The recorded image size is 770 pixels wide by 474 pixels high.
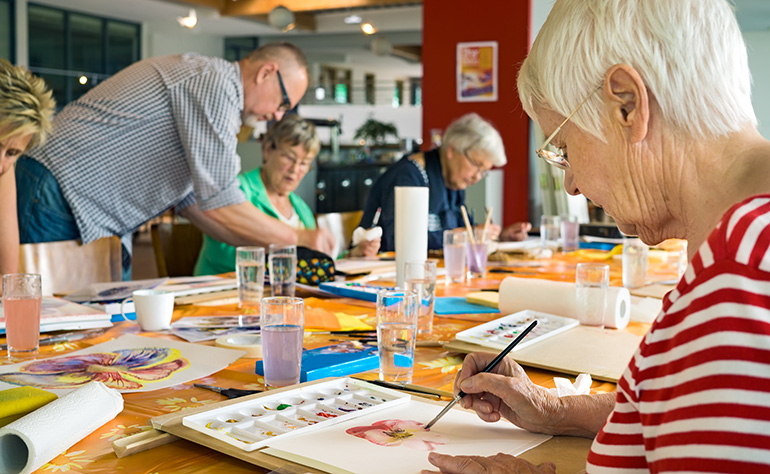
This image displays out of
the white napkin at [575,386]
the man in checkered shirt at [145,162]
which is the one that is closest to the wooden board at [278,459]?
the white napkin at [575,386]

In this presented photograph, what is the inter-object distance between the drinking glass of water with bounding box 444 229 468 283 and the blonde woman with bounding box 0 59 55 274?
4.05ft

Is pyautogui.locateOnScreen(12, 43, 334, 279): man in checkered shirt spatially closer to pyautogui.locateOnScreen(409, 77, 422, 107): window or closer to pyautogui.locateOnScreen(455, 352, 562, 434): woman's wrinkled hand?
pyautogui.locateOnScreen(455, 352, 562, 434): woman's wrinkled hand

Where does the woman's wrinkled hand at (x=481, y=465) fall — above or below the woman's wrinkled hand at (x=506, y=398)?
below

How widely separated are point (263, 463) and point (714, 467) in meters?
0.48

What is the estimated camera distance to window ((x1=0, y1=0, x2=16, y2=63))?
11.4m

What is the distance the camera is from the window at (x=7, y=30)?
11445 mm

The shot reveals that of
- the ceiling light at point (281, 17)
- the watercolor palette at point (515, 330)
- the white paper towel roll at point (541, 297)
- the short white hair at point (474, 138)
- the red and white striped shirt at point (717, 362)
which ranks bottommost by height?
the watercolor palette at point (515, 330)

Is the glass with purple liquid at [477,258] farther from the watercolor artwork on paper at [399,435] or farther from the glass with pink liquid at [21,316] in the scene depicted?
the watercolor artwork on paper at [399,435]

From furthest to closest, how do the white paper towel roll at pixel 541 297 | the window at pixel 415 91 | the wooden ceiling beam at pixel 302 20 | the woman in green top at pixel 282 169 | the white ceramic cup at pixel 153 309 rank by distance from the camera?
the window at pixel 415 91 → the wooden ceiling beam at pixel 302 20 → the woman in green top at pixel 282 169 → the white paper towel roll at pixel 541 297 → the white ceramic cup at pixel 153 309

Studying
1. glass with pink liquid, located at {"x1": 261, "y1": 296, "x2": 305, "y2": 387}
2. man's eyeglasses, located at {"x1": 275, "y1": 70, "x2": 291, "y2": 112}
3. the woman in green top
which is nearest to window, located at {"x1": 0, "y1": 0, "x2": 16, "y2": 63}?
the woman in green top

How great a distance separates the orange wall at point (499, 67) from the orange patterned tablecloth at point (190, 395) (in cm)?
372

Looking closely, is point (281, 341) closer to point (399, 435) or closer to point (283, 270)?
point (399, 435)

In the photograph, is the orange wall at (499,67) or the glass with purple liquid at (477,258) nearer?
the glass with purple liquid at (477,258)

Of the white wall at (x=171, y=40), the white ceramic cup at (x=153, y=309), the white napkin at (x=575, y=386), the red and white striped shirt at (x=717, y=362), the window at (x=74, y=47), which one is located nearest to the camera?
the red and white striped shirt at (x=717, y=362)
